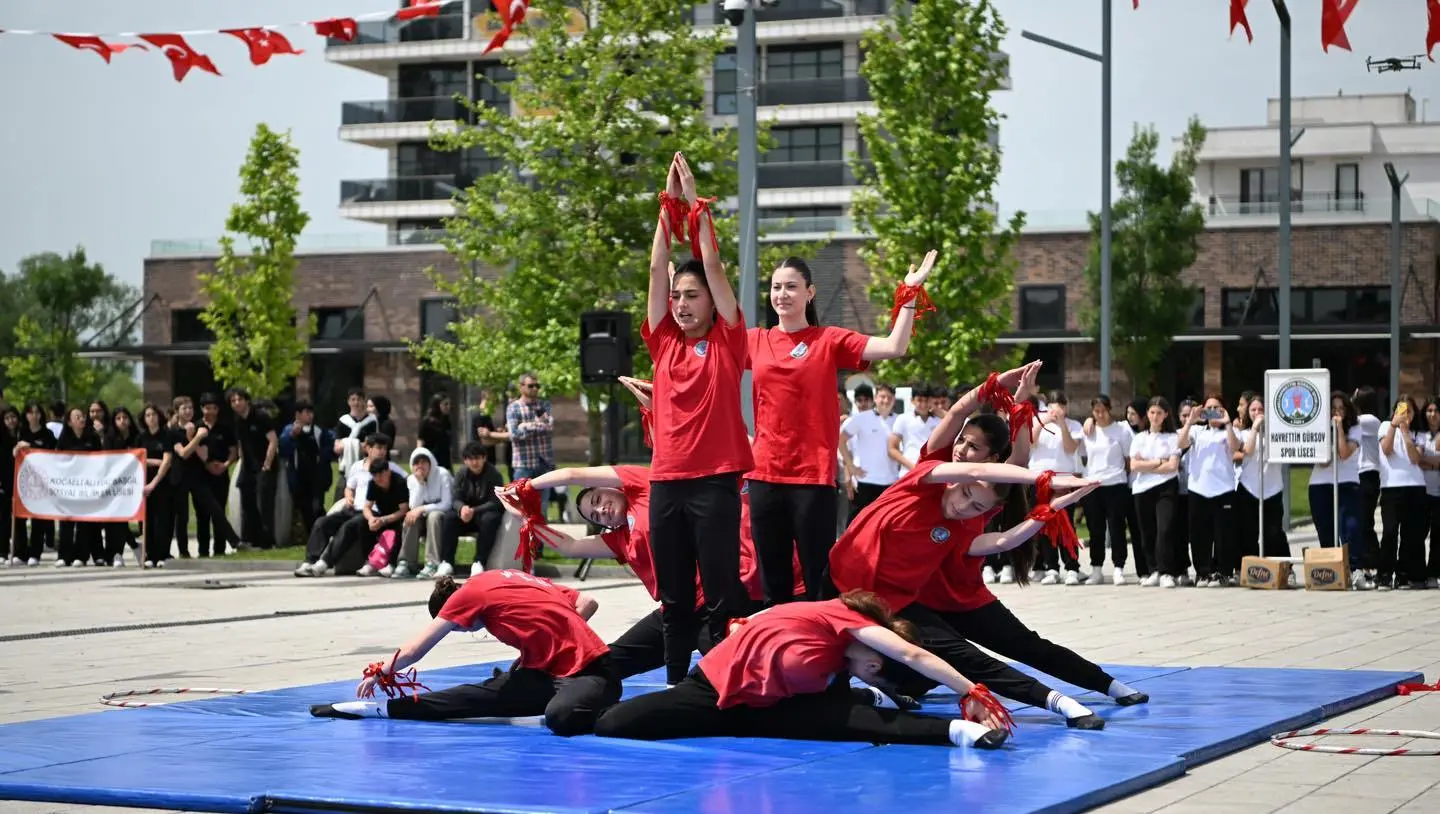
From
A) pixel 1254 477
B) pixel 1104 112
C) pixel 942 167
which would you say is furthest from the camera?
pixel 942 167

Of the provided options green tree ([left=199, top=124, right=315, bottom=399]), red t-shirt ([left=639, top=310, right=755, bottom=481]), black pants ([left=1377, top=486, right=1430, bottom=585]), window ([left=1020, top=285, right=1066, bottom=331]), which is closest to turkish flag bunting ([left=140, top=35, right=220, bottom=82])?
red t-shirt ([left=639, top=310, right=755, bottom=481])

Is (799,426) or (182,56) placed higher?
(182,56)

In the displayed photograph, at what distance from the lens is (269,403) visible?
22.6 metres

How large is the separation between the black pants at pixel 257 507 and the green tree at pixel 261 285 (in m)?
26.6

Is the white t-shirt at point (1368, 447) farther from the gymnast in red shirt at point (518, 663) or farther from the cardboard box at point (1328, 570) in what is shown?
the gymnast in red shirt at point (518, 663)

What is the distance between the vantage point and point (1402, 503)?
17.5 metres

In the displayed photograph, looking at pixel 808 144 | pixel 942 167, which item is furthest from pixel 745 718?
pixel 808 144

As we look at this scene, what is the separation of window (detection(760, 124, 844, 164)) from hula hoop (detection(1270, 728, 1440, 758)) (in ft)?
194

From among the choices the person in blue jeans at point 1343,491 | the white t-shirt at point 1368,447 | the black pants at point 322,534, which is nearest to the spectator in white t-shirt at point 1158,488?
the person in blue jeans at point 1343,491

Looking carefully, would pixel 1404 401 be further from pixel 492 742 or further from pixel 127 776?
pixel 127 776

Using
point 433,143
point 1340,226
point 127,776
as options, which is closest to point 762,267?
point 433,143

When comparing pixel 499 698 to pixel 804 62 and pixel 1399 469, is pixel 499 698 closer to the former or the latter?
pixel 1399 469

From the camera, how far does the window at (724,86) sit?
65938 mm

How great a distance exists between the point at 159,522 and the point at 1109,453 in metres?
11.1
